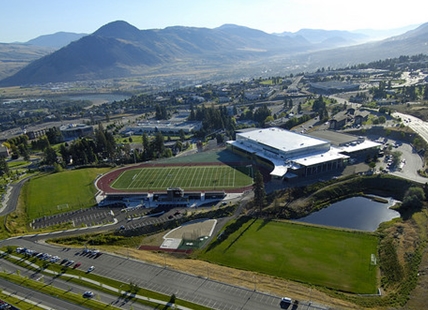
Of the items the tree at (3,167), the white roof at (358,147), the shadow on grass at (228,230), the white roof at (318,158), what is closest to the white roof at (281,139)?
the white roof at (318,158)

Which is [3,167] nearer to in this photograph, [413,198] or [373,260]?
[373,260]

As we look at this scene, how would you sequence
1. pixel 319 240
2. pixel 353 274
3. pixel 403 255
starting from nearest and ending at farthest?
pixel 353 274 → pixel 403 255 → pixel 319 240

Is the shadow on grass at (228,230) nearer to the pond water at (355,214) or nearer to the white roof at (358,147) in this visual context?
the pond water at (355,214)

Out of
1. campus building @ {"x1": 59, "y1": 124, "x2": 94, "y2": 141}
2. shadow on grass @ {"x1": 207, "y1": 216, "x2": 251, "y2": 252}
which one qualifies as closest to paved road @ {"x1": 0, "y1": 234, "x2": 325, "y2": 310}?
shadow on grass @ {"x1": 207, "y1": 216, "x2": 251, "y2": 252}

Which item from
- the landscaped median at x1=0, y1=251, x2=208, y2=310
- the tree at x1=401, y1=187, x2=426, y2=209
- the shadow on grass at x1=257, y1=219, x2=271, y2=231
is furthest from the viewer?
the tree at x1=401, y1=187, x2=426, y2=209

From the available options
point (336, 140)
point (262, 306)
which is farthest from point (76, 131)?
point (262, 306)

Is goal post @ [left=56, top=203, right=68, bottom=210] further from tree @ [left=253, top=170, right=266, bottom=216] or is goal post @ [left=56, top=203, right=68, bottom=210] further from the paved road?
tree @ [left=253, top=170, right=266, bottom=216]

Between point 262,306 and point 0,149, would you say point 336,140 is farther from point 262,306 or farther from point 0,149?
point 0,149
